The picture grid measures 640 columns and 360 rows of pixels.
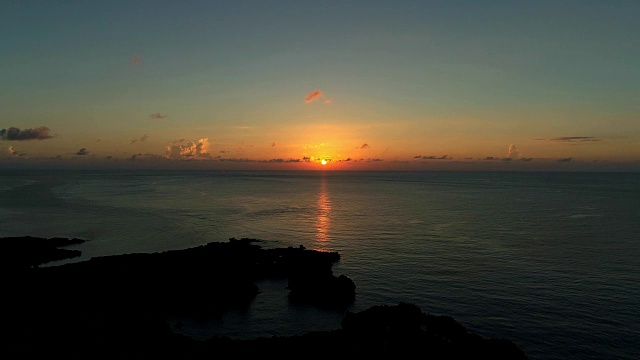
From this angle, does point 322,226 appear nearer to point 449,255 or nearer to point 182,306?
point 449,255

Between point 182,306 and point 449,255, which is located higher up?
point 449,255

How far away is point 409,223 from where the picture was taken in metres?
99.1

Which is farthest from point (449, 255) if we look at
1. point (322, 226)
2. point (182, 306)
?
point (182, 306)

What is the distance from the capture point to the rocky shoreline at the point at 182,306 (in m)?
30.2

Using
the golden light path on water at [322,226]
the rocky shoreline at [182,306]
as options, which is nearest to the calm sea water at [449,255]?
the golden light path on water at [322,226]

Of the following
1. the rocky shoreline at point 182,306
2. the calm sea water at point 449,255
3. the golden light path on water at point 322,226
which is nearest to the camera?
the rocky shoreline at point 182,306

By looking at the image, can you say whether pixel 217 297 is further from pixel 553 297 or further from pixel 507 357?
pixel 553 297

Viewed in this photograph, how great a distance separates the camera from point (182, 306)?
141ft

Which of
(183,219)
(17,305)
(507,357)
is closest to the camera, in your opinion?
(507,357)

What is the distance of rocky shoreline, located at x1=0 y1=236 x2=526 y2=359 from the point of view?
30.2m

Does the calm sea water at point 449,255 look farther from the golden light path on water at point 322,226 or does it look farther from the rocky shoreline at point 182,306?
the rocky shoreline at point 182,306

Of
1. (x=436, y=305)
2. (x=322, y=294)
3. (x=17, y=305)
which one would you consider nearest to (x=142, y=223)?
(x=17, y=305)

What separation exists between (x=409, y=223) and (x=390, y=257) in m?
38.3

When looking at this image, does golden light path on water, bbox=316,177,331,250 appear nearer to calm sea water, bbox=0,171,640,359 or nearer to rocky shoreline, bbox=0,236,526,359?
calm sea water, bbox=0,171,640,359
